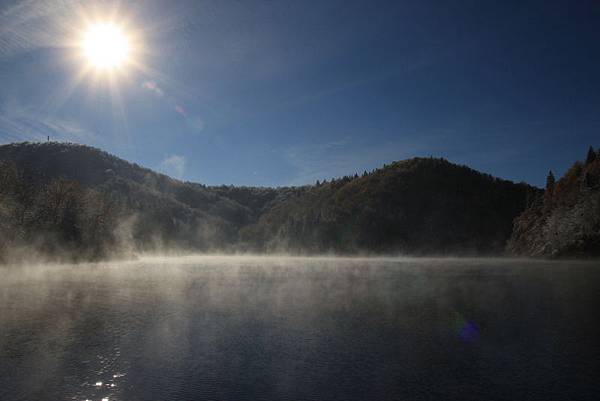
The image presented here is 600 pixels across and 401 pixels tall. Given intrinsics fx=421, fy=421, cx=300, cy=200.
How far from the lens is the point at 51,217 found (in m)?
104

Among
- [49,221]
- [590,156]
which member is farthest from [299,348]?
[590,156]

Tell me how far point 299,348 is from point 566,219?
6202 inches

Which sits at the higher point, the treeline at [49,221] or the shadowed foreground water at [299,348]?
the treeline at [49,221]

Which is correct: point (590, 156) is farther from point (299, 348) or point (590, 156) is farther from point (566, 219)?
point (299, 348)

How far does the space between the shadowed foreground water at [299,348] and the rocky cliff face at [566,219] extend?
115300 mm

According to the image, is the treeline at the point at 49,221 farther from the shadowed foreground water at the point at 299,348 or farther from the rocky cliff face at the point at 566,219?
the rocky cliff face at the point at 566,219

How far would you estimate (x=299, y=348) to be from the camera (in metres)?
22.4

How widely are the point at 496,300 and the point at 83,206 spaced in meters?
110

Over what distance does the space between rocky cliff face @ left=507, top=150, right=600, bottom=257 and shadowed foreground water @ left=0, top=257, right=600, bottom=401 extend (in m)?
115

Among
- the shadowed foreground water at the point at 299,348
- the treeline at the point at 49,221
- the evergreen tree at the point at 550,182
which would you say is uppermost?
the evergreen tree at the point at 550,182

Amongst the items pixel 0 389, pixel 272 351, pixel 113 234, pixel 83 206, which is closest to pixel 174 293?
pixel 272 351

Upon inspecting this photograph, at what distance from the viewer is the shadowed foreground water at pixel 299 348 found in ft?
53.7

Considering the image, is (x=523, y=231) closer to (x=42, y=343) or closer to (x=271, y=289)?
(x=271, y=289)

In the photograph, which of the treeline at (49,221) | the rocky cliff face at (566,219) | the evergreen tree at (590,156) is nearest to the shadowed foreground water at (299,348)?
the treeline at (49,221)
